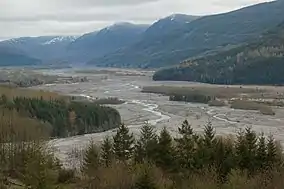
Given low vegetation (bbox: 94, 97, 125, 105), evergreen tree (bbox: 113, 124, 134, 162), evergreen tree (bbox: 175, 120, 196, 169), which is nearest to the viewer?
evergreen tree (bbox: 175, 120, 196, 169)

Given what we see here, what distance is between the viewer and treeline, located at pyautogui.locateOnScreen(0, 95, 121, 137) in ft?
230

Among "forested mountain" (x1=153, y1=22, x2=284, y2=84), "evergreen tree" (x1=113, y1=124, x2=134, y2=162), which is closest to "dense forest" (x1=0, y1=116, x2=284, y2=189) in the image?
"evergreen tree" (x1=113, y1=124, x2=134, y2=162)

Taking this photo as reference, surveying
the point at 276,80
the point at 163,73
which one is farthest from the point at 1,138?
the point at 163,73

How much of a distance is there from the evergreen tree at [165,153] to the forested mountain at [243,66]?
104 metres

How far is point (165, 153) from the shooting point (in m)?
37.8

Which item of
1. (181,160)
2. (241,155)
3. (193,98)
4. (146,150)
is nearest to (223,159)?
(241,155)

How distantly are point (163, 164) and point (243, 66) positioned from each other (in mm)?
122152

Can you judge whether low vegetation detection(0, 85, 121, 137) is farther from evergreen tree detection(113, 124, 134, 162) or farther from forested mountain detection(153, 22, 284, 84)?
forested mountain detection(153, 22, 284, 84)

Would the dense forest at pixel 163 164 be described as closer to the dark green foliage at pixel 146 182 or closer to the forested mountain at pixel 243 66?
the dark green foliage at pixel 146 182

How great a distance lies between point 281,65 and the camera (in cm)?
14512

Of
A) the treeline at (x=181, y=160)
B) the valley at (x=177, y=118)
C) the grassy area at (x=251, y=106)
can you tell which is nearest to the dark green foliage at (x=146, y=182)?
the treeline at (x=181, y=160)

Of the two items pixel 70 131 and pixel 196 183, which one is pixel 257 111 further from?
pixel 196 183

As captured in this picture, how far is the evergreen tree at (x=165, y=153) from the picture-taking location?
37.2 metres

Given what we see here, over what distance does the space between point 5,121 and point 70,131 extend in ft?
54.2
